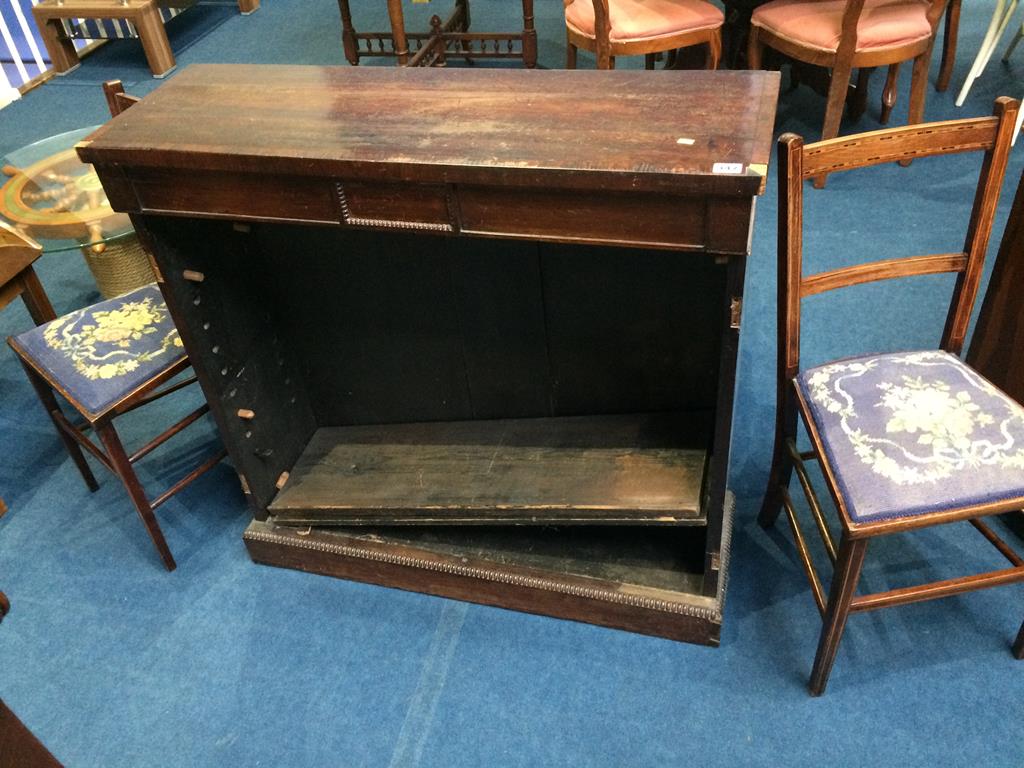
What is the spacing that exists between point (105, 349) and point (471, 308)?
86cm

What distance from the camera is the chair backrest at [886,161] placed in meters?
1.51

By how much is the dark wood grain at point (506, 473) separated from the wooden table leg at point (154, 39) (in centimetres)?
333

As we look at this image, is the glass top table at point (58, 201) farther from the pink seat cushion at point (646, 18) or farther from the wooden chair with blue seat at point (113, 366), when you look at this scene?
the pink seat cushion at point (646, 18)

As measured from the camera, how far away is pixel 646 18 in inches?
125

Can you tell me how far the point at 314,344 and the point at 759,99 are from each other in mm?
1120

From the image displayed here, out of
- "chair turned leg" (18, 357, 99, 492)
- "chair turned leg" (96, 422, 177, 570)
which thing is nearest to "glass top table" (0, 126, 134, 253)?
"chair turned leg" (18, 357, 99, 492)

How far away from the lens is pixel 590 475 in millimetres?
1796

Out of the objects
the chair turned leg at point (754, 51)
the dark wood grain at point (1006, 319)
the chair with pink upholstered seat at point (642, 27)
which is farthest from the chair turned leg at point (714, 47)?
the dark wood grain at point (1006, 319)

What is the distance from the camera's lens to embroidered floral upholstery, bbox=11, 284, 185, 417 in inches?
74.4

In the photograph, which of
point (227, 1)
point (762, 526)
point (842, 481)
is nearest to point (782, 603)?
point (762, 526)

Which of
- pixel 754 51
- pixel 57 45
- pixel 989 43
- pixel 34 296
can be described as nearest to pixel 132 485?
pixel 34 296

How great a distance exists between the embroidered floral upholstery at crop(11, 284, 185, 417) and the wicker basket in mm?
608

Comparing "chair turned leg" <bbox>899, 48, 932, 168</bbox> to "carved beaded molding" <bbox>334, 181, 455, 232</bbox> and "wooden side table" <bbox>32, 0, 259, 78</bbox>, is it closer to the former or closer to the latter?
"carved beaded molding" <bbox>334, 181, 455, 232</bbox>

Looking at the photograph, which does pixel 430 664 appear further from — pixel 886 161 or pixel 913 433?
pixel 886 161
